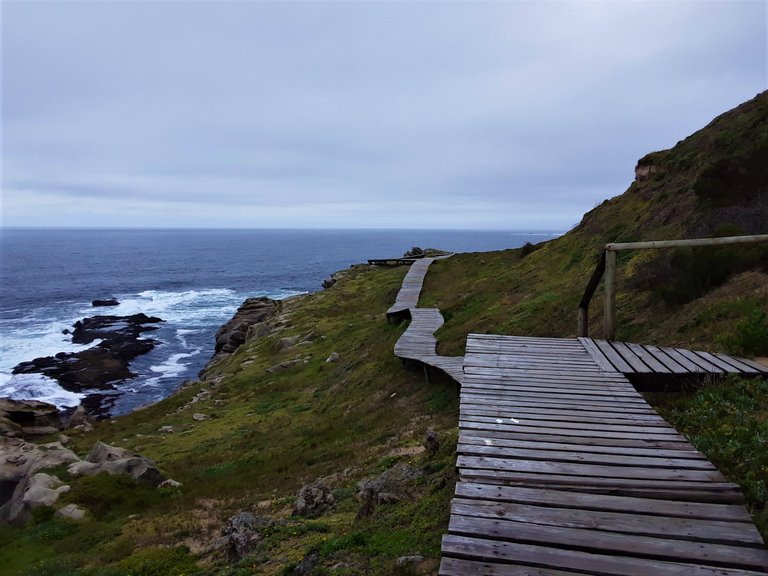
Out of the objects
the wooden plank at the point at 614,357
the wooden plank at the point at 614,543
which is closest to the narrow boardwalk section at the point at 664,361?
the wooden plank at the point at 614,357

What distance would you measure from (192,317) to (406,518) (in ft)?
230

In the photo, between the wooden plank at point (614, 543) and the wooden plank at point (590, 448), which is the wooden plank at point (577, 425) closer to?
the wooden plank at point (590, 448)

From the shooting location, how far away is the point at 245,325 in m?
47.9

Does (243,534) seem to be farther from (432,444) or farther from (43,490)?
(43,490)

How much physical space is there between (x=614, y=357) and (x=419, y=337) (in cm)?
1203

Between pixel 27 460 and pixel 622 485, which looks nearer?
pixel 622 485

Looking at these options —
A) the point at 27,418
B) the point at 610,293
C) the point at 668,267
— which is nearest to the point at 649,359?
the point at 610,293

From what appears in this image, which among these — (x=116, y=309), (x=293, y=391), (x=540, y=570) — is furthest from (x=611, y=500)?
(x=116, y=309)

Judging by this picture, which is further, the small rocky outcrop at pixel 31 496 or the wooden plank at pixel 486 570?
the small rocky outcrop at pixel 31 496

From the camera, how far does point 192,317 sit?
7225 centimetres

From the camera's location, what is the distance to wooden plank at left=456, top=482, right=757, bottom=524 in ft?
15.1

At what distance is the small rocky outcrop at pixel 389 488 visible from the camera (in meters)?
8.54

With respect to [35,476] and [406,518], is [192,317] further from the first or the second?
[406,518]

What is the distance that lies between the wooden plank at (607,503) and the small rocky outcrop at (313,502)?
5601 mm
